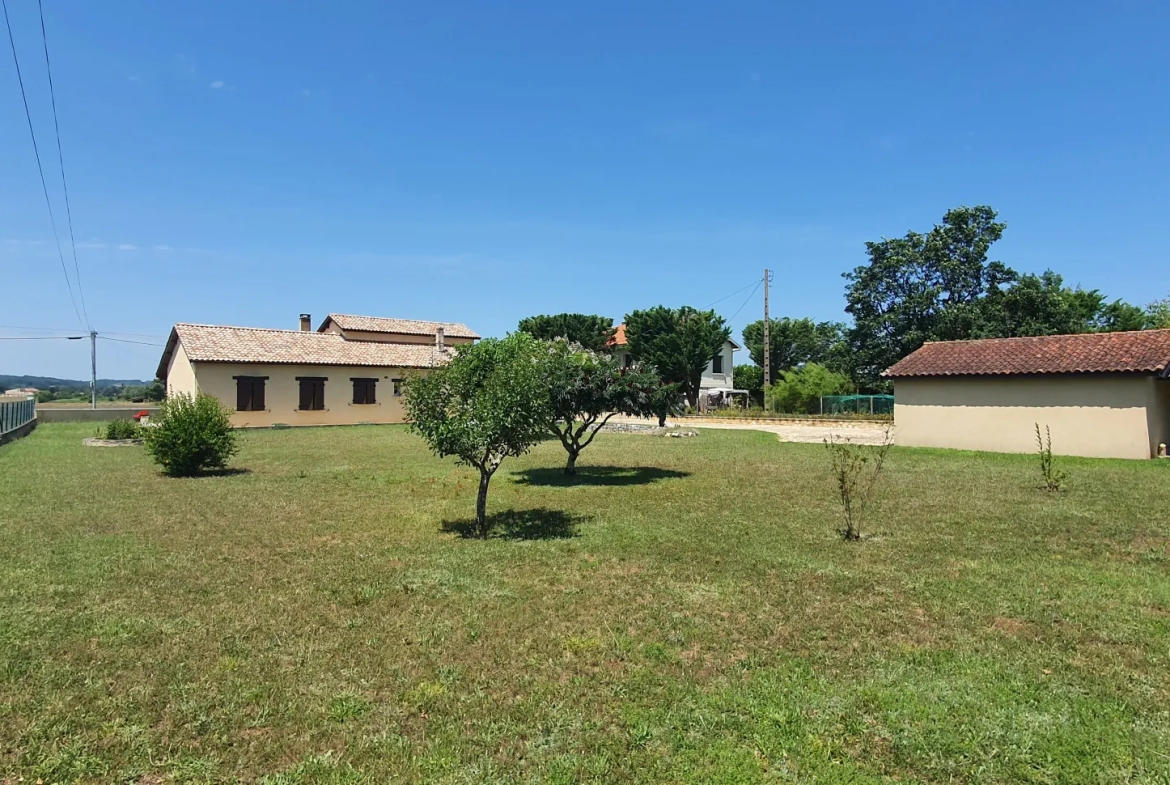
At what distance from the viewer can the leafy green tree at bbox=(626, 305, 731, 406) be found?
137ft

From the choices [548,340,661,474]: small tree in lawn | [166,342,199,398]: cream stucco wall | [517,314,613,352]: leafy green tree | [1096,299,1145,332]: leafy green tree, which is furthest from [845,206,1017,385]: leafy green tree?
[166,342,199,398]: cream stucco wall

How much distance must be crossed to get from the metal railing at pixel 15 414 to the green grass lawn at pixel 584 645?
12.9m

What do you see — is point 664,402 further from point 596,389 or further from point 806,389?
point 806,389

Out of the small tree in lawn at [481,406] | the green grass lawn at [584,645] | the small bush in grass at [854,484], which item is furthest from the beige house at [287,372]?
the green grass lawn at [584,645]

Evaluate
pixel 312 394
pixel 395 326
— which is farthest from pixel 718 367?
pixel 312 394

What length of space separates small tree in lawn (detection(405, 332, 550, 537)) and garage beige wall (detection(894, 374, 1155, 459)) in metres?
15.6

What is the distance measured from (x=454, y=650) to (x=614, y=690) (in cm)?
121

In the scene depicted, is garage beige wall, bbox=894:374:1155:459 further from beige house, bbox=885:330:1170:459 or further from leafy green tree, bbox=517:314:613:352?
leafy green tree, bbox=517:314:613:352

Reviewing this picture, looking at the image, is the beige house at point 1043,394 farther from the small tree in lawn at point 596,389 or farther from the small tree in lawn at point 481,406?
the small tree in lawn at point 481,406

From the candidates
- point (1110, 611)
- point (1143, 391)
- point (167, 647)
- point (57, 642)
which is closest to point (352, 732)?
point (167, 647)

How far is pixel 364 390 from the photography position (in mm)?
30672

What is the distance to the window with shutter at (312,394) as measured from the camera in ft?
94.3

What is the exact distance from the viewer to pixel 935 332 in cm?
3697

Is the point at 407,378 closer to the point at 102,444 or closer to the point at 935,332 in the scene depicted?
the point at 102,444
